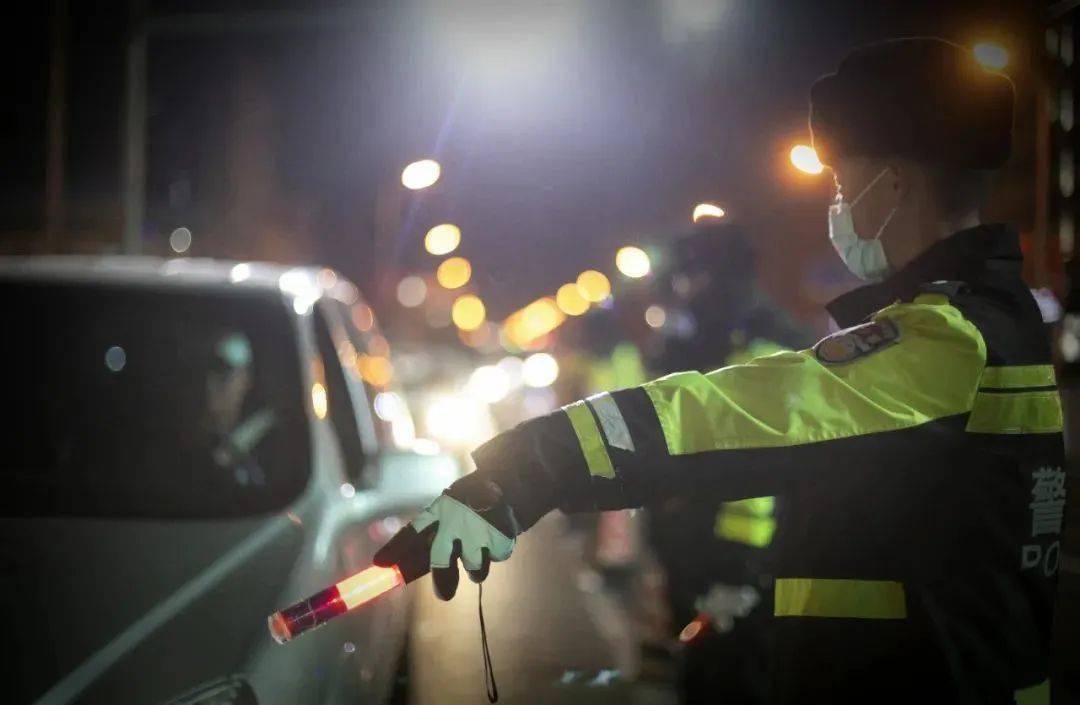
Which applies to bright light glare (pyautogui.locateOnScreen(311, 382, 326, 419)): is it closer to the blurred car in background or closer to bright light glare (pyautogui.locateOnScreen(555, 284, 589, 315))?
the blurred car in background

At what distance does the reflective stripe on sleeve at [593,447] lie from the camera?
5.89 ft

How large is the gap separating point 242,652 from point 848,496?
1172mm

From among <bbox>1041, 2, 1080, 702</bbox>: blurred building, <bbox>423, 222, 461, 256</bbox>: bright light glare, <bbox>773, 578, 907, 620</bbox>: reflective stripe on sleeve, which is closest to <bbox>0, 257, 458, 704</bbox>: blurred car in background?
<bbox>773, 578, 907, 620</bbox>: reflective stripe on sleeve

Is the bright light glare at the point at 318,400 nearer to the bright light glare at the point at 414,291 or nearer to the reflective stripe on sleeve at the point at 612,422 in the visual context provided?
the reflective stripe on sleeve at the point at 612,422

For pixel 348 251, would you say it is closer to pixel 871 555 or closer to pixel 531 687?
pixel 531 687

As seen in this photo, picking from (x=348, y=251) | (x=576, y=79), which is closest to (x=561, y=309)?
(x=348, y=251)

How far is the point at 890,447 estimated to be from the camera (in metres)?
1.89

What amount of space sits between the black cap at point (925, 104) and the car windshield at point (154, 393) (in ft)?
6.13

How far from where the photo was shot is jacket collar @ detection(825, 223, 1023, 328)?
2105mm

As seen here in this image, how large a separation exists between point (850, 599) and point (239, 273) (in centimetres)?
248

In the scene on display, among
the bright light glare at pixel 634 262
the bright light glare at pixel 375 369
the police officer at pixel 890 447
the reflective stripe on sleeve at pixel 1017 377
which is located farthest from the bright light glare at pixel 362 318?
the reflective stripe on sleeve at pixel 1017 377

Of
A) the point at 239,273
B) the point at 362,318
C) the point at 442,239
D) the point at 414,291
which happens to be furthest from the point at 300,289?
the point at 414,291

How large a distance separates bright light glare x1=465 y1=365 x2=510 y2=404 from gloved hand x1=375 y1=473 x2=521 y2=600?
2053cm

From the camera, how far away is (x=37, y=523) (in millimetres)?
Answer: 3037
